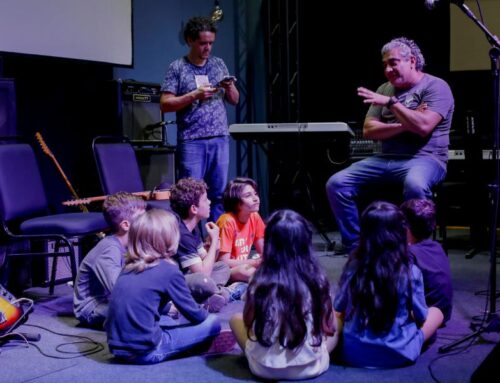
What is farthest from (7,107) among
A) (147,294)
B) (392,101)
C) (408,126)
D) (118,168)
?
(408,126)

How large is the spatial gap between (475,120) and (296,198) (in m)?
1.92

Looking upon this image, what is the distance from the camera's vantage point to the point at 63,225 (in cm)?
398

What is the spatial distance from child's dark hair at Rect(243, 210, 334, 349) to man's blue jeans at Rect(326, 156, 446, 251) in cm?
169

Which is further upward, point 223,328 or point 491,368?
point 491,368

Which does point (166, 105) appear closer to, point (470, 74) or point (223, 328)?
point (223, 328)

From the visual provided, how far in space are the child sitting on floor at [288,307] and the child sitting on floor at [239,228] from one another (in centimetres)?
131

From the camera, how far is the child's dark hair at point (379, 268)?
2754 millimetres

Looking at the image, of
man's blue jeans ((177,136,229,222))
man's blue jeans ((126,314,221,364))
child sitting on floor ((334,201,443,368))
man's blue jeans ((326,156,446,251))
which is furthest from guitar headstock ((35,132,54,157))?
child sitting on floor ((334,201,443,368))

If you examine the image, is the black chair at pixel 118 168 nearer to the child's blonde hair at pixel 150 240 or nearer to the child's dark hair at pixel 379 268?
the child's blonde hair at pixel 150 240

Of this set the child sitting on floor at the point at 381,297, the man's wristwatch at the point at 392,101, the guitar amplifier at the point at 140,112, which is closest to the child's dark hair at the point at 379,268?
the child sitting on floor at the point at 381,297

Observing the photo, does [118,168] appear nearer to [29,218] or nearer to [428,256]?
[29,218]

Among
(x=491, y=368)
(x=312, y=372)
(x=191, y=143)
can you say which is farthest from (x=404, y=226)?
(x=191, y=143)

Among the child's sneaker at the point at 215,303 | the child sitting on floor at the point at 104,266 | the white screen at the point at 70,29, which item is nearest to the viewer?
the child sitting on floor at the point at 104,266

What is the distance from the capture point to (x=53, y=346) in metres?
3.26
